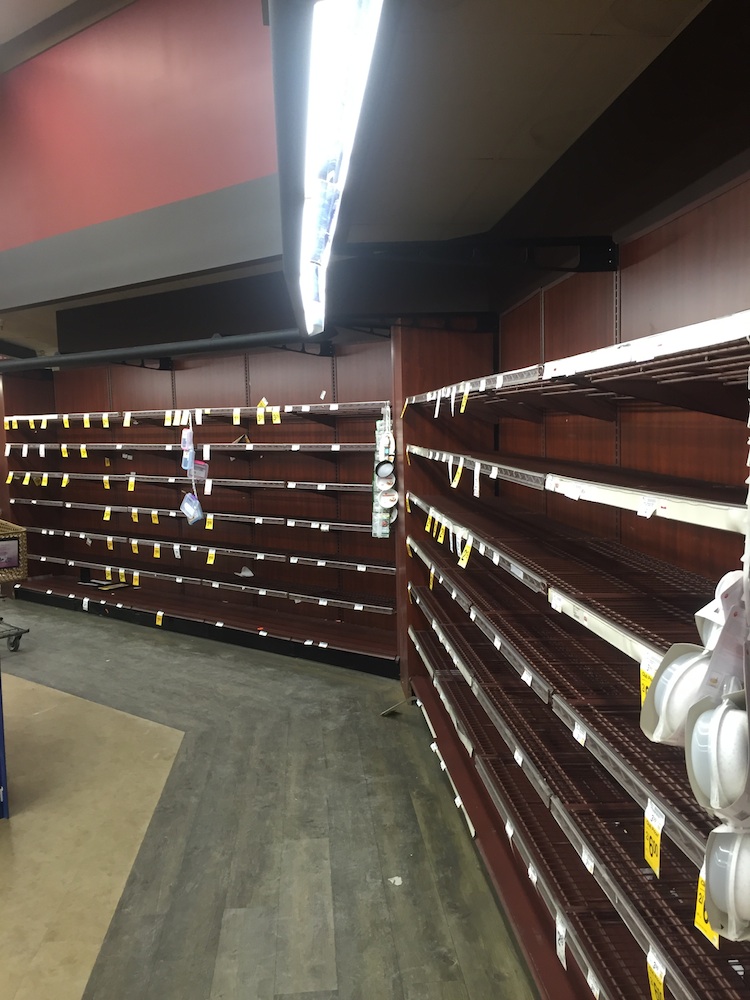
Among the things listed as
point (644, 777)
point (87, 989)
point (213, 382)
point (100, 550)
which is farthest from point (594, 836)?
point (100, 550)

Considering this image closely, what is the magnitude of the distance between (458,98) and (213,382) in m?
4.40

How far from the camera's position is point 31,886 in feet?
8.41

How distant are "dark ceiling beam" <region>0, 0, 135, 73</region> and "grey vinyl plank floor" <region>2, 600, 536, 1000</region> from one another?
170 inches

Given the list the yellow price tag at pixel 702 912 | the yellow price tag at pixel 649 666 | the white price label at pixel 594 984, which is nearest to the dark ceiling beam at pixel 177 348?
the yellow price tag at pixel 649 666

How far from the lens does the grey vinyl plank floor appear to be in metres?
2.08

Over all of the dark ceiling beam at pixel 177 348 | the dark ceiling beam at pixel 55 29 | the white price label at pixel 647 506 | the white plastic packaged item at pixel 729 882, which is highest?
the dark ceiling beam at pixel 55 29

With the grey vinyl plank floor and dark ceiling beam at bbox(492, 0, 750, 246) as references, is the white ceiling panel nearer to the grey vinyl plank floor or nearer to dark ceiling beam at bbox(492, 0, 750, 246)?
dark ceiling beam at bbox(492, 0, 750, 246)

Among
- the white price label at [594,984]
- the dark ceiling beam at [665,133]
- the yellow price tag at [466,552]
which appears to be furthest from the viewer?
the yellow price tag at [466,552]

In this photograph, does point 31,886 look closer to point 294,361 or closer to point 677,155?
point 677,155

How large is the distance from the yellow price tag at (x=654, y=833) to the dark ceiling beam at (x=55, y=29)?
447 cm

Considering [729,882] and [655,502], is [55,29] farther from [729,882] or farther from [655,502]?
[729,882]

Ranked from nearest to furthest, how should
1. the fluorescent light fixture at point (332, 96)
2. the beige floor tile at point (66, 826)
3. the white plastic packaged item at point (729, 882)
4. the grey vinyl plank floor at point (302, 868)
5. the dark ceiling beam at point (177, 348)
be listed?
1. the white plastic packaged item at point (729, 882)
2. the fluorescent light fixture at point (332, 96)
3. the grey vinyl plank floor at point (302, 868)
4. the beige floor tile at point (66, 826)
5. the dark ceiling beam at point (177, 348)

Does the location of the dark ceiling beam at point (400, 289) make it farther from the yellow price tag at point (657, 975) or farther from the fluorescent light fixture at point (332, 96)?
the yellow price tag at point (657, 975)

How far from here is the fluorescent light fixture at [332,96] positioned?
941mm
